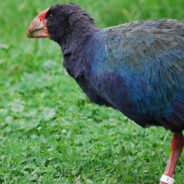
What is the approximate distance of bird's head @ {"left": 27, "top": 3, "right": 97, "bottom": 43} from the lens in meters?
3.48

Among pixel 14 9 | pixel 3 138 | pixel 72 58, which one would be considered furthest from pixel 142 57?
pixel 14 9

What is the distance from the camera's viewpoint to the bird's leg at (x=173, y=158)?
11.0 feet

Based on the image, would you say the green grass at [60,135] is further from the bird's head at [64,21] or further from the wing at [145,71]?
the bird's head at [64,21]

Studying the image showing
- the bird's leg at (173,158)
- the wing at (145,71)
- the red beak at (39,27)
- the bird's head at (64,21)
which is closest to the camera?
the wing at (145,71)

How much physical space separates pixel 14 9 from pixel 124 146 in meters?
3.71

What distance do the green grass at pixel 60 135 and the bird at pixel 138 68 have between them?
43cm

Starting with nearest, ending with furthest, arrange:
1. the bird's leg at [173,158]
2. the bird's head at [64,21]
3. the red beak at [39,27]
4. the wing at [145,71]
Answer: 1. the wing at [145,71]
2. the bird's leg at [173,158]
3. the bird's head at [64,21]
4. the red beak at [39,27]

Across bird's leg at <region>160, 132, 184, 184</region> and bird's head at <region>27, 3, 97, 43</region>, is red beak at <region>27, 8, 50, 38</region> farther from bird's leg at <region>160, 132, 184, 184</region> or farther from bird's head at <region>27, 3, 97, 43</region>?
bird's leg at <region>160, 132, 184, 184</region>

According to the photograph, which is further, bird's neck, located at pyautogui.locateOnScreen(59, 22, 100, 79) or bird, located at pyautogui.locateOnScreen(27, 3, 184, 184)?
bird's neck, located at pyautogui.locateOnScreen(59, 22, 100, 79)

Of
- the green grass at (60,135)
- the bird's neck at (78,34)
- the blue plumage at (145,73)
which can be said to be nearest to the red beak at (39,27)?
the bird's neck at (78,34)

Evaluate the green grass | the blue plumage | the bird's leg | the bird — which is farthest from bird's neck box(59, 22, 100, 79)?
the bird's leg

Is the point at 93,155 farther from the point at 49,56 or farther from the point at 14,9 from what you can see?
the point at 14,9

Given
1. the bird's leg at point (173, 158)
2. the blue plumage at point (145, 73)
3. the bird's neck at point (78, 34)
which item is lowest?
the bird's leg at point (173, 158)

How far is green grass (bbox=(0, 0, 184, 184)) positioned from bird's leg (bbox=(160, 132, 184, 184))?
13 cm
